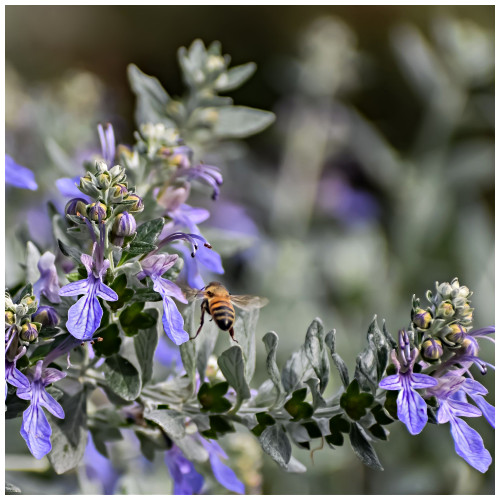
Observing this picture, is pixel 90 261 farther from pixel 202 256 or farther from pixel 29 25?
pixel 29 25

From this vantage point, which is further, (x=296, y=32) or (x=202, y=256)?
(x=296, y=32)

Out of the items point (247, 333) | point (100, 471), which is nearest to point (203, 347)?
point (247, 333)

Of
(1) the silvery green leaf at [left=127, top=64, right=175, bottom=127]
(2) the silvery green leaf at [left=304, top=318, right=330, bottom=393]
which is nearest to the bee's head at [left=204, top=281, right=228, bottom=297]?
(2) the silvery green leaf at [left=304, top=318, right=330, bottom=393]

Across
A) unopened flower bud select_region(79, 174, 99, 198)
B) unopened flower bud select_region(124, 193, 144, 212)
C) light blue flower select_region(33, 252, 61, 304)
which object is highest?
unopened flower bud select_region(79, 174, 99, 198)

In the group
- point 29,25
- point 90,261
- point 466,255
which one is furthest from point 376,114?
point 90,261

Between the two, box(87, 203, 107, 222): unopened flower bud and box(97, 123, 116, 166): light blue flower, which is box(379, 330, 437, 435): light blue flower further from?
box(97, 123, 116, 166): light blue flower

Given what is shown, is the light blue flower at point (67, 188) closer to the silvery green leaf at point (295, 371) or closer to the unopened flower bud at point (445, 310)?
the silvery green leaf at point (295, 371)

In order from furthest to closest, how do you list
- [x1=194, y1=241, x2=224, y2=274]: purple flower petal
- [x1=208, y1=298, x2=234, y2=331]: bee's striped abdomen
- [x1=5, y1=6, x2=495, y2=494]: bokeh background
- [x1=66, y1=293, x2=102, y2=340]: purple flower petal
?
[x1=5, y1=6, x2=495, y2=494]: bokeh background < [x1=194, y1=241, x2=224, y2=274]: purple flower petal < [x1=208, y1=298, x2=234, y2=331]: bee's striped abdomen < [x1=66, y1=293, x2=102, y2=340]: purple flower petal
